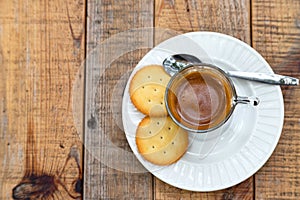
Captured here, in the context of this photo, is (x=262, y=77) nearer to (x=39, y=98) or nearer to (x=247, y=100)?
(x=247, y=100)

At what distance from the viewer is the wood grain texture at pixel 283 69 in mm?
1009

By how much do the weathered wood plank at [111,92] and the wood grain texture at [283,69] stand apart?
0.69ft

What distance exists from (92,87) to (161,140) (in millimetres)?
175

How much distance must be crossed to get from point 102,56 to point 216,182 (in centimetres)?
32

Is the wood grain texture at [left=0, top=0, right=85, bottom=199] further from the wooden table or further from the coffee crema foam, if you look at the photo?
the coffee crema foam

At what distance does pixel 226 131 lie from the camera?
98 cm

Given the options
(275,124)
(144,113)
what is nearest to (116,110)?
(144,113)

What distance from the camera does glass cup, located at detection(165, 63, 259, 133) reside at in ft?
3.08

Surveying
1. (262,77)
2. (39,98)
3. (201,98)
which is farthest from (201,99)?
(39,98)

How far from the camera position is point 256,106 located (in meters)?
0.97

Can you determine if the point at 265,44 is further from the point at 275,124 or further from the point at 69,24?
the point at 69,24

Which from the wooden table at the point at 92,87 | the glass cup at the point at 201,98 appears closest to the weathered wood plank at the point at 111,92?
the wooden table at the point at 92,87

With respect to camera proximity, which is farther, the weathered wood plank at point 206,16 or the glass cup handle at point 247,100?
the weathered wood plank at point 206,16

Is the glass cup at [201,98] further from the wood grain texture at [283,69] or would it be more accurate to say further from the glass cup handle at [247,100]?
the wood grain texture at [283,69]
